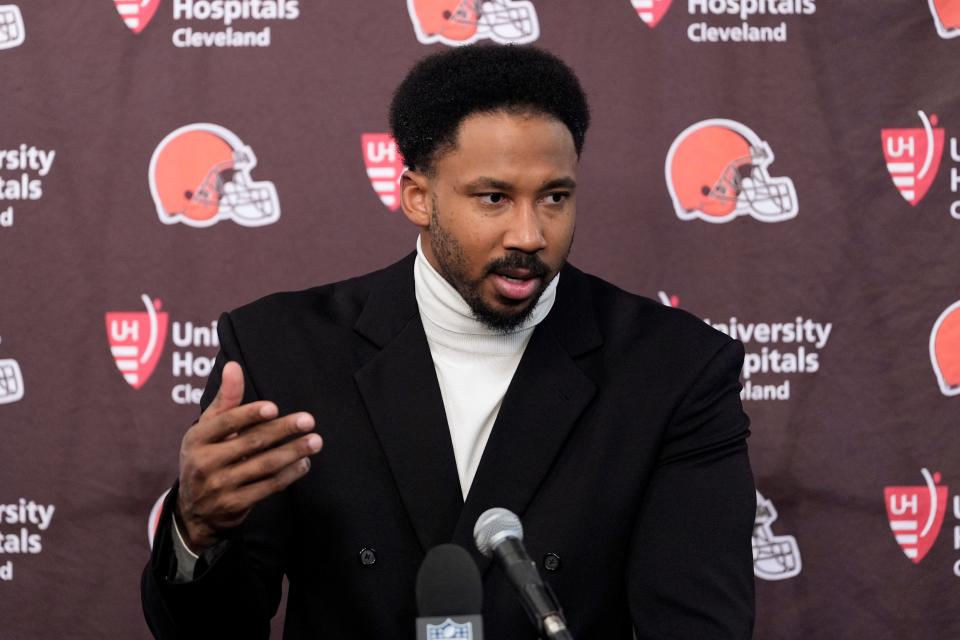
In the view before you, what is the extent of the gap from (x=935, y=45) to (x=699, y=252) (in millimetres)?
751

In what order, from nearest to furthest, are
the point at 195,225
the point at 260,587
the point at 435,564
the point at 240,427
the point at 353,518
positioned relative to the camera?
the point at 435,564, the point at 240,427, the point at 260,587, the point at 353,518, the point at 195,225

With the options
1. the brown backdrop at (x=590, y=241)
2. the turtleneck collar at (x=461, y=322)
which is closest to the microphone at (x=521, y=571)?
the turtleneck collar at (x=461, y=322)

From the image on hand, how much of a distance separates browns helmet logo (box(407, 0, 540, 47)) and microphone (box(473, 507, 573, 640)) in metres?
1.65

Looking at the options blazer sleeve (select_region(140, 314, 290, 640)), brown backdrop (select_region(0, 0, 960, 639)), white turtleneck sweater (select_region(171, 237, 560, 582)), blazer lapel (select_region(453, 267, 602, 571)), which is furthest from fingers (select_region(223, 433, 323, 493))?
brown backdrop (select_region(0, 0, 960, 639))

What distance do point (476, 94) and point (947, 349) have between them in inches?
56.9

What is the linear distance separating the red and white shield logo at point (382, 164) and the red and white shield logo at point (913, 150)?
116cm

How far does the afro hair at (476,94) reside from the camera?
5.82 feet

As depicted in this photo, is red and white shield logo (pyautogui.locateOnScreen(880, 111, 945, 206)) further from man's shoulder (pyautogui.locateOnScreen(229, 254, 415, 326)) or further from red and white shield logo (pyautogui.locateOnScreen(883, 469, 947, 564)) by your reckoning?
man's shoulder (pyautogui.locateOnScreen(229, 254, 415, 326))

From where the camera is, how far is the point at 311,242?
2.56 metres

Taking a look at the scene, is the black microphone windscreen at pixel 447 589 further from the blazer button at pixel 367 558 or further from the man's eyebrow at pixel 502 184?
the man's eyebrow at pixel 502 184

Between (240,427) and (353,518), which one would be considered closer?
(240,427)

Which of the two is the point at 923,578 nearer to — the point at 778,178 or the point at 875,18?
the point at 778,178

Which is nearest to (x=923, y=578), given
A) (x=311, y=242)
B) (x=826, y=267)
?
(x=826, y=267)

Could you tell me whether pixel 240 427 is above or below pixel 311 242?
below
